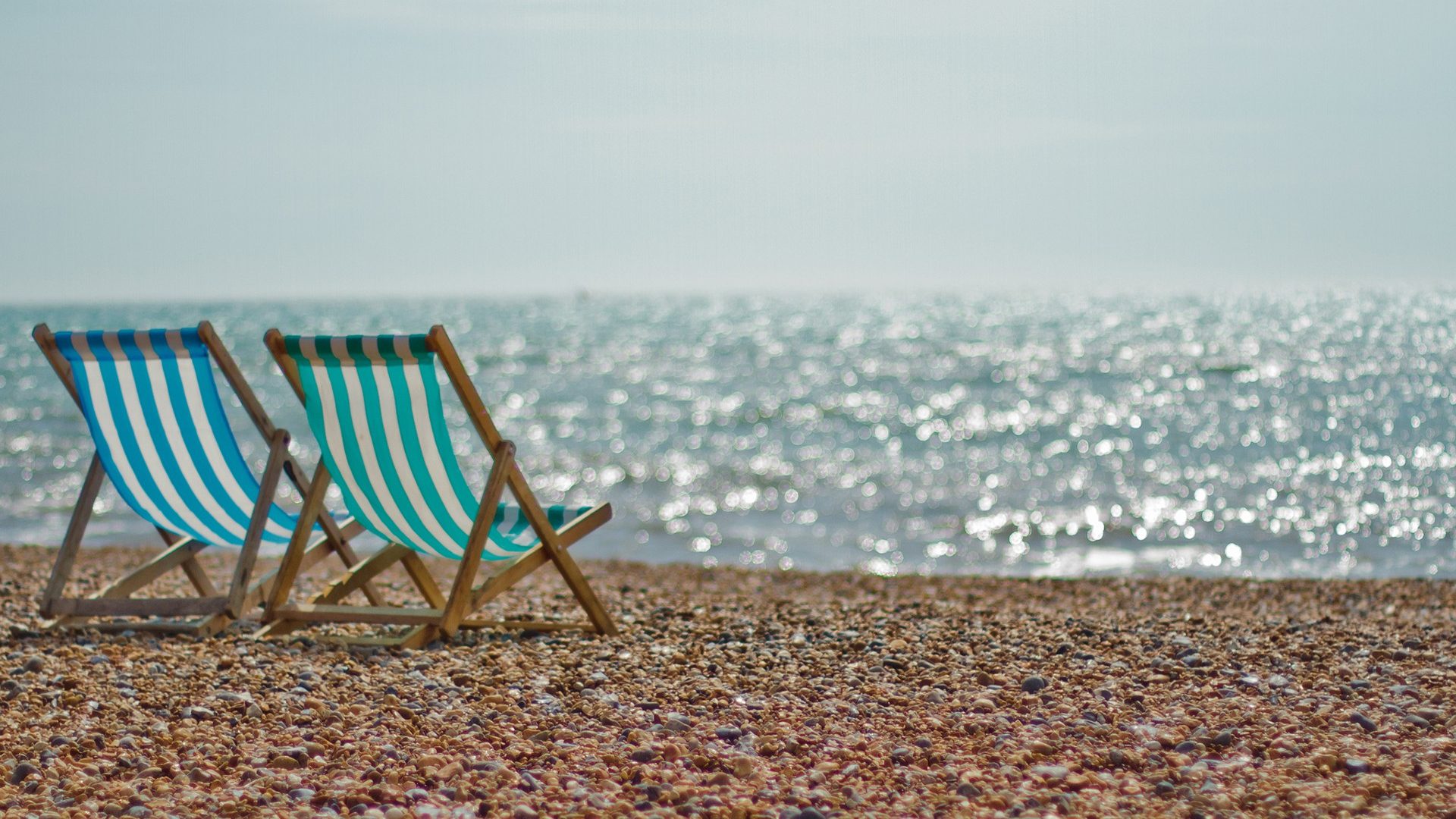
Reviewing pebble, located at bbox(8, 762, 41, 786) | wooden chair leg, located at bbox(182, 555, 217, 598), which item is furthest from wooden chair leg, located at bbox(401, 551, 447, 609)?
pebble, located at bbox(8, 762, 41, 786)

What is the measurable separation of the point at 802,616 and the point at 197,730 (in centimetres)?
238

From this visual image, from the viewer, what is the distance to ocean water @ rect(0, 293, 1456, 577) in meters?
9.59

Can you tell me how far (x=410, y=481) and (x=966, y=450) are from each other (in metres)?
11.2

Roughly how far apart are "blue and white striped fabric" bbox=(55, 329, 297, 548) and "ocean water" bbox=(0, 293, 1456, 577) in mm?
4876

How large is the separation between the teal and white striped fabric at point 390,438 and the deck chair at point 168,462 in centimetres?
30

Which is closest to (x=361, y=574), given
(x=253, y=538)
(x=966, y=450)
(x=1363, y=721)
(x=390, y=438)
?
(x=253, y=538)

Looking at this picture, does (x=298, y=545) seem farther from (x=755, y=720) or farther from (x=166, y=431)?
(x=755, y=720)

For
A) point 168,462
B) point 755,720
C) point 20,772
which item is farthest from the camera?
point 168,462

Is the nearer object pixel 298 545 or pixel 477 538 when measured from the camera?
pixel 477 538

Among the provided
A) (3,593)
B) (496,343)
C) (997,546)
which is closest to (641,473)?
(997,546)

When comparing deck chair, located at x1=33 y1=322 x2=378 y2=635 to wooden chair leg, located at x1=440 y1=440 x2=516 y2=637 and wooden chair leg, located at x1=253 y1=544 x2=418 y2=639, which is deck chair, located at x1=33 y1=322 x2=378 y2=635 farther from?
wooden chair leg, located at x1=440 y1=440 x2=516 y2=637

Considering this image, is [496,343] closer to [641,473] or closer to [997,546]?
[641,473]

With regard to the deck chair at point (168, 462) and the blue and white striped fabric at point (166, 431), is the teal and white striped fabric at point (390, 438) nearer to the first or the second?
the deck chair at point (168, 462)

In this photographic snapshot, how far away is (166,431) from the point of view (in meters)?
4.46
